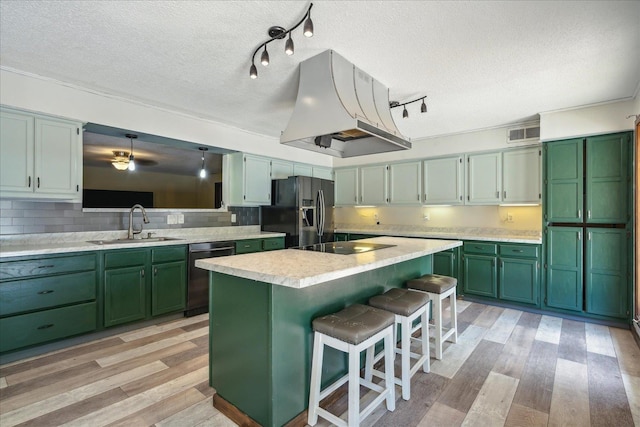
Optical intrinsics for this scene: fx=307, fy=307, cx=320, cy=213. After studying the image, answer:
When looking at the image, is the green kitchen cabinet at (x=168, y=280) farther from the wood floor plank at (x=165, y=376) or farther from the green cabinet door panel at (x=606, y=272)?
the green cabinet door panel at (x=606, y=272)

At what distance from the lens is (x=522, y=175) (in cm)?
412

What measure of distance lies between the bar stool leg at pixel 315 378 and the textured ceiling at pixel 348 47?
1.99 m

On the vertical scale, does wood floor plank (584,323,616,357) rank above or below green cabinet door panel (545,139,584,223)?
below

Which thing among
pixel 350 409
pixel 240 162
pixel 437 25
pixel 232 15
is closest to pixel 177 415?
pixel 350 409

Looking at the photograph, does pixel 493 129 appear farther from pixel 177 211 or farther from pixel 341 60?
pixel 177 211

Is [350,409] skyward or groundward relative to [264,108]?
groundward

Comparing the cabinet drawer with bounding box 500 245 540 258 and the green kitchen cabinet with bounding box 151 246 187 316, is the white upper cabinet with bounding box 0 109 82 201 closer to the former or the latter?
the green kitchen cabinet with bounding box 151 246 187 316

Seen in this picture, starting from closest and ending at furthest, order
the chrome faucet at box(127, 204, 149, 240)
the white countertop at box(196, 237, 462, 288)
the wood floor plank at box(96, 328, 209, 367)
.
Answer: the white countertop at box(196, 237, 462, 288)
the wood floor plank at box(96, 328, 209, 367)
the chrome faucet at box(127, 204, 149, 240)

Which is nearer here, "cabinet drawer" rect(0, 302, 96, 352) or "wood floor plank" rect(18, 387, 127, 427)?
"wood floor plank" rect(18, 387, 127, 427)

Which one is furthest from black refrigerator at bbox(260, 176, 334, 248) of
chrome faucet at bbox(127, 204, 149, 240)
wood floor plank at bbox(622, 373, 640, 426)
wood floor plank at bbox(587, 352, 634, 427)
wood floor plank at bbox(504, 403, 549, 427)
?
wood floor plank at bbox(622, 373, 640, 426)

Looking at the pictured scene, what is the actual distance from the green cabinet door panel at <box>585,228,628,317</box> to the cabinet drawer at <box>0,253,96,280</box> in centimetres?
524

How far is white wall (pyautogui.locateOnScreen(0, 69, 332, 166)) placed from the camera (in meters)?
2.73

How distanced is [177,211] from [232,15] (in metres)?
2.84

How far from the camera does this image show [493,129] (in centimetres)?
436
